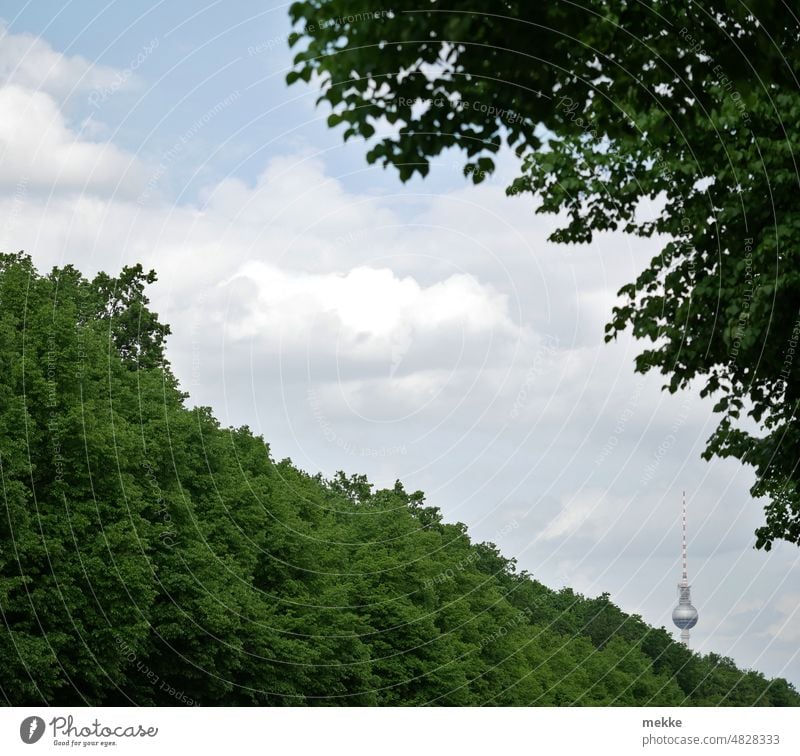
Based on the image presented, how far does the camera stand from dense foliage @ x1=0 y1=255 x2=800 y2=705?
116 ft

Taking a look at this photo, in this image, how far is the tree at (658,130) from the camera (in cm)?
983

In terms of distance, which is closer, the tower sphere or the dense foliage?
the dense foliage

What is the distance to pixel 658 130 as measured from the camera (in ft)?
42.2

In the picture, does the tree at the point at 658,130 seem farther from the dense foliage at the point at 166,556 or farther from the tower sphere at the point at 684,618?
the tower sphere at the point at 684,618

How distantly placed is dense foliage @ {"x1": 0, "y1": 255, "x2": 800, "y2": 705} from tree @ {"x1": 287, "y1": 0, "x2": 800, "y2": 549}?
65.1 ft

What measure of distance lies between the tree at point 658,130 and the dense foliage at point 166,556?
65.1 feet

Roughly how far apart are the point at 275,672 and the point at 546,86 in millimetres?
40181

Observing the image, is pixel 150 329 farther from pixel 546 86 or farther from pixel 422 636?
pixel 546 86

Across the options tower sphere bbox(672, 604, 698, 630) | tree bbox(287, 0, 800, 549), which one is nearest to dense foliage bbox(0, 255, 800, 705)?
tree bbox(287, 0, 800, 549)

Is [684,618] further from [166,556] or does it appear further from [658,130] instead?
[658,130]

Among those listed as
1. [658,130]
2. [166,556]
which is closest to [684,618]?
[166,556]

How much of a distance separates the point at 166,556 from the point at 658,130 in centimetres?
3123

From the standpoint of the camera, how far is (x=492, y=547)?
91.7 metres

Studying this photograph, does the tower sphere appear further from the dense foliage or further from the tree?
the tree
